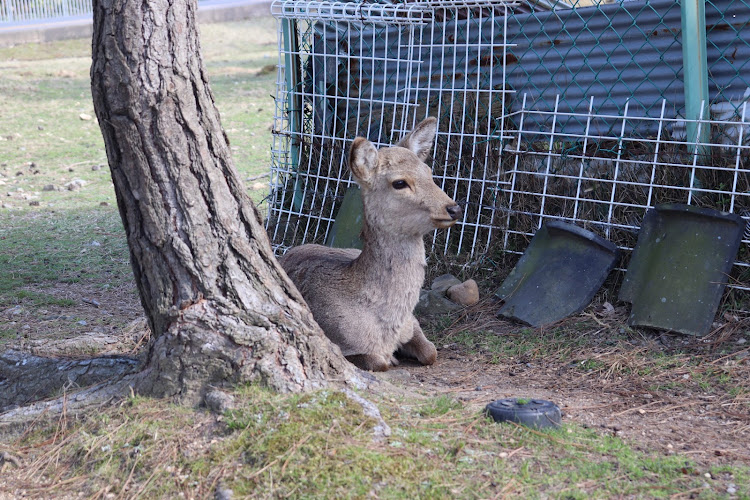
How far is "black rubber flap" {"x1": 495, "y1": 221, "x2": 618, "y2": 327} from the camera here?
211 inches

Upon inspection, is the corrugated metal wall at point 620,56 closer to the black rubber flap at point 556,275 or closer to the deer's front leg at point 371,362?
the black rubber flap at point 556,275

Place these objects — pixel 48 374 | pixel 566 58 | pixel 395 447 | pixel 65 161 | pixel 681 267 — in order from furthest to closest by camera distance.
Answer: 1. pixel 65 161
2. pixel 566 58
3. pixel 681 267
4. pixel 48 374
5. pixel 395 447

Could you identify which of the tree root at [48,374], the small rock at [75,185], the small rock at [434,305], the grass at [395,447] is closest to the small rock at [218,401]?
the grass at [395,447]

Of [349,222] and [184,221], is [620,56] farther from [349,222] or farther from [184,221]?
[184,221]

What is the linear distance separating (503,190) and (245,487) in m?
3.51

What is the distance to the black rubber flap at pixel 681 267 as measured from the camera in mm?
4918

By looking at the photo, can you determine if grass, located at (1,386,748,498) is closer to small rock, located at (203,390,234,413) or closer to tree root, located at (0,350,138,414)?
small rock, located at (203,390,234,413)

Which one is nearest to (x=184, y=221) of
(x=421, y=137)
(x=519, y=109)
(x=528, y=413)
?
(x=528, y=413)

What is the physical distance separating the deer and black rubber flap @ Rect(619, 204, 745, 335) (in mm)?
1412

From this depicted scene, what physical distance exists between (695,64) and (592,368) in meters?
2.15

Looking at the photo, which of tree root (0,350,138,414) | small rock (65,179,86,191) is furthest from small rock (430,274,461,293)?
small rock (65,179,86,191)

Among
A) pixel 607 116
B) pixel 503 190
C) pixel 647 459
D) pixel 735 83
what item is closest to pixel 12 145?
pixel 503 190

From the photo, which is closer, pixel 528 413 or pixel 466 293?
pixel 528 413

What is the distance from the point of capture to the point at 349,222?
6.51 meters
